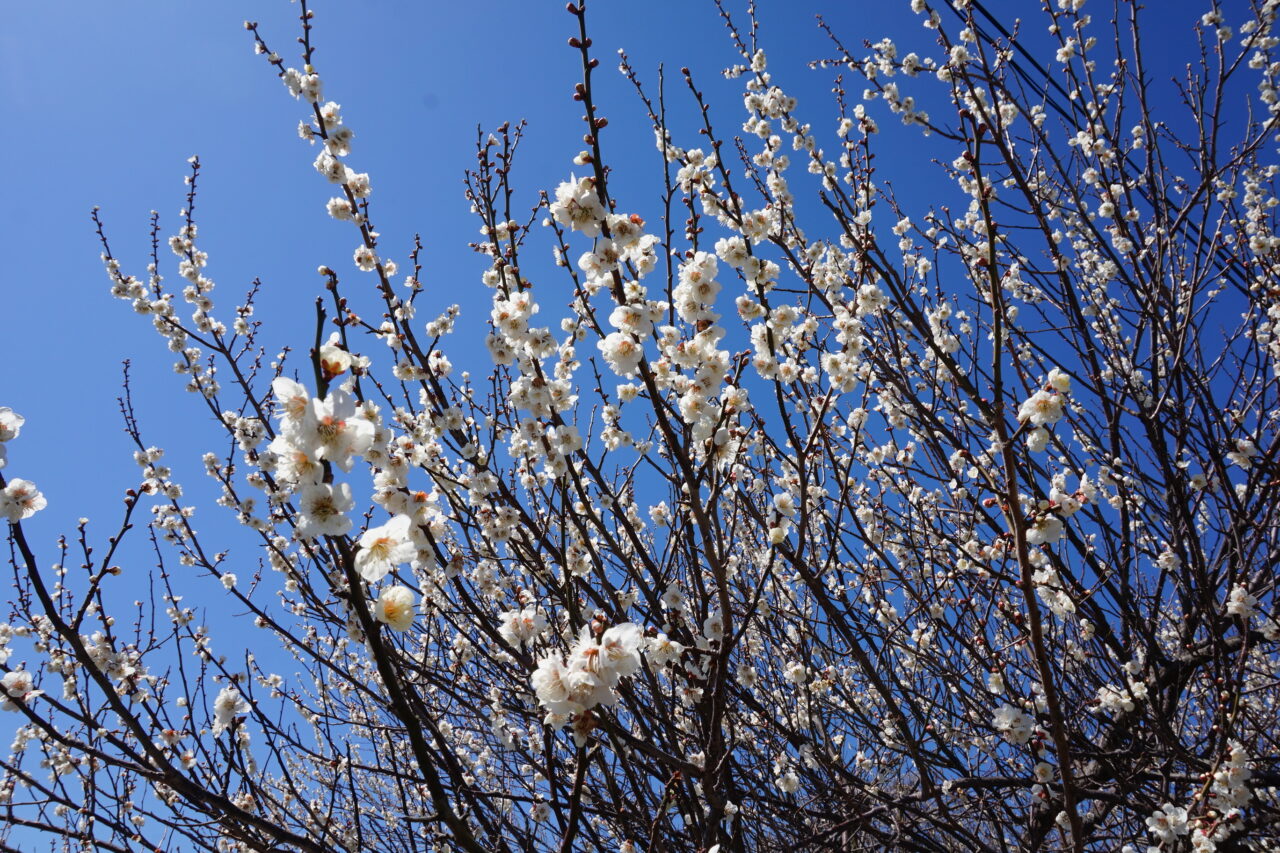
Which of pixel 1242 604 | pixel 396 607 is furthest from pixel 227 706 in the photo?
pixel 1242 604

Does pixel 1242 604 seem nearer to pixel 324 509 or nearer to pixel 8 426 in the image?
pixel 324 509

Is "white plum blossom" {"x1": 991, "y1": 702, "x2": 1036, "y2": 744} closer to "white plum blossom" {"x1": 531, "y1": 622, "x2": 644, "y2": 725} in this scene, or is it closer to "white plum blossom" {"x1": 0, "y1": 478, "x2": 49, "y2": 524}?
"white plum blossom" {"x1": 531, "y1": 622, "x2": 644, "y2": 725}

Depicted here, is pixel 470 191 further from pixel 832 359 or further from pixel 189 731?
pixel 189 731

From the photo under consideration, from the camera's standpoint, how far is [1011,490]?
2008mm

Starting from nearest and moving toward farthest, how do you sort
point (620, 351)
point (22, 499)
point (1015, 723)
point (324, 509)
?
point (324, 509), point (22, 499), point (620, 351), point (1015, 723)

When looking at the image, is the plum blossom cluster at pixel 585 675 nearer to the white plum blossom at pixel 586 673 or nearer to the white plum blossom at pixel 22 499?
the white plum blossom at pixel 586 673

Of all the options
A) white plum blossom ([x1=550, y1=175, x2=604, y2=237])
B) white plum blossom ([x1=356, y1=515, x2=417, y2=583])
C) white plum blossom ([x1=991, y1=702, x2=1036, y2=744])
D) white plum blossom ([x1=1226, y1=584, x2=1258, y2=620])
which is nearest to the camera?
white plum blossom ([x1=356, y1=515, x2=417, y2=583])

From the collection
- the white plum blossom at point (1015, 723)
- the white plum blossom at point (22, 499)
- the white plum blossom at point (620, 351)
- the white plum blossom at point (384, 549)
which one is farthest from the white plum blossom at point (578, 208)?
the white plum blossom at point (1015, 723)

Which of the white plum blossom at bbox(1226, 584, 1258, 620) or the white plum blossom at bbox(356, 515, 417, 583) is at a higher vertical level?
the white plum blossom at bbox(356, 515, 417, 583)

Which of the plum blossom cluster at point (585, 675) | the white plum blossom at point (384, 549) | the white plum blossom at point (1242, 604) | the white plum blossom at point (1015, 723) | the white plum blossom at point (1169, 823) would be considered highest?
the white plum blossom at point (384, 549)

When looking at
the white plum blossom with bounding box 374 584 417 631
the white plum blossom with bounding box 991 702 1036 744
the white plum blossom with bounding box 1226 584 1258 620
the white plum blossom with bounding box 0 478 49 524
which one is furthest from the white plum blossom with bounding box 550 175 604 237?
the white plum blossom with bounding box 1226 584 1258 620

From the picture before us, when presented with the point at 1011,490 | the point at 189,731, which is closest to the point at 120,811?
the point at 189,731

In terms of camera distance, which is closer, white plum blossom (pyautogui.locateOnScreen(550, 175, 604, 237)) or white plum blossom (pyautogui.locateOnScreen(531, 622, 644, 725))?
white plum blossom (pyautogui.locateOnScreen(531, 622, 644, 725))

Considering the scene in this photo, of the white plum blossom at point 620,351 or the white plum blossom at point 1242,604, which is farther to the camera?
the white plum blossom at point 1242,604
